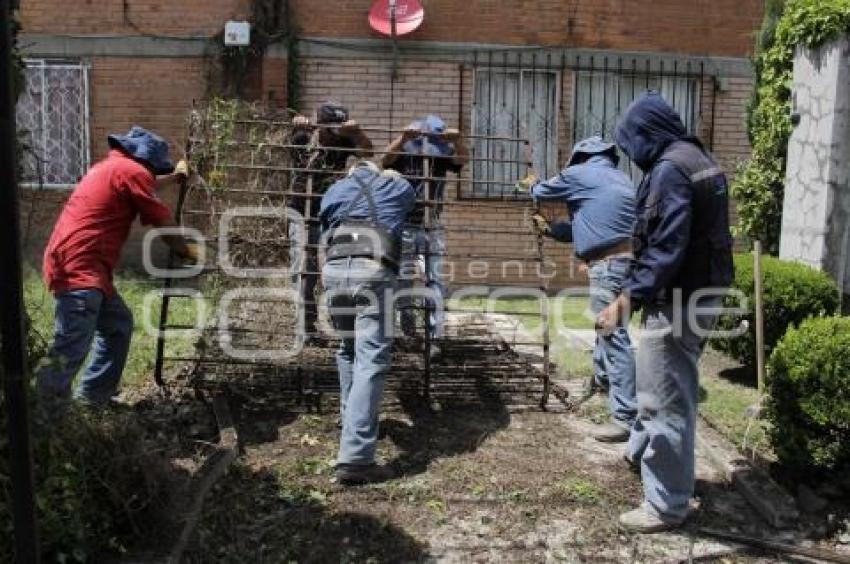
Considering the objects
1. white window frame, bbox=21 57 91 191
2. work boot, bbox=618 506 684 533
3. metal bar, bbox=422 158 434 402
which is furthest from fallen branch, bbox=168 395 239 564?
white window frame, bbox=21 57 91 191

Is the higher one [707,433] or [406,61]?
[406,61]

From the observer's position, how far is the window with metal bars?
1033cm

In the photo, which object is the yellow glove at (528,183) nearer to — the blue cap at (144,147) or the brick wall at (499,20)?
the blue cap at (144,147)

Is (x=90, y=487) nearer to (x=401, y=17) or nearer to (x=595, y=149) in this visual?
(x=595, y=149)

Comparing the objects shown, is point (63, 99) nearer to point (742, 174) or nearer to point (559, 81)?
point (559, 81)

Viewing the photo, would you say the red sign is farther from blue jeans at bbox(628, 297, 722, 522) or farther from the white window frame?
blue jeans at bbox(628, 297, 722, 522)

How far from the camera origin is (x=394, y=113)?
10.2 metres

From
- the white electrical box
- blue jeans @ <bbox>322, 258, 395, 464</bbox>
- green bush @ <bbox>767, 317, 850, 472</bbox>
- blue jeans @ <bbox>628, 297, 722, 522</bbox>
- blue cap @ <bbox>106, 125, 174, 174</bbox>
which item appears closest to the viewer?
blue jeans @ <bbox>628, 297, 722, 522</bbox>

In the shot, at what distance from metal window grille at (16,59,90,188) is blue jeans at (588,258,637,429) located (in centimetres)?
728

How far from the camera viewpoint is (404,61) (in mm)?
10133

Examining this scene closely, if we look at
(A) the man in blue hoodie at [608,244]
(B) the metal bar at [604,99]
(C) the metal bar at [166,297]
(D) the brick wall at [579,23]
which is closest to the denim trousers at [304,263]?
(C) the metal bar at [166,297]

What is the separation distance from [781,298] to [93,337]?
4.54 metres

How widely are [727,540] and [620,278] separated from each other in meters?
1.70

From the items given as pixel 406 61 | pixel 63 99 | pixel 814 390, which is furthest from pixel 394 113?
pixel 814 390
